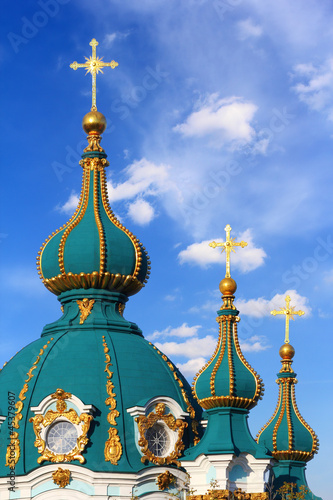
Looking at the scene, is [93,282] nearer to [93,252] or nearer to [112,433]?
[93,252]

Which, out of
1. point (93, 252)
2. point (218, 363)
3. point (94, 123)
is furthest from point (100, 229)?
point (218, 363)

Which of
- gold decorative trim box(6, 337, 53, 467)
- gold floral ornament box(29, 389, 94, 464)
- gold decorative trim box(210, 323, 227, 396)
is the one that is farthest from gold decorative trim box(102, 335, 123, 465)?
gold decorative trim box(210, 323, 227, 396)

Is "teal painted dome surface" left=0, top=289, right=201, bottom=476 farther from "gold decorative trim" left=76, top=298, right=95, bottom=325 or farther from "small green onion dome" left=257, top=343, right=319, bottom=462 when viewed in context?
"small green onion dome" left=257, top=343, right=319, bottom=462

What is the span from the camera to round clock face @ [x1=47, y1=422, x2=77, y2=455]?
3522 cm

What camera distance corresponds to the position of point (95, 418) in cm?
3544

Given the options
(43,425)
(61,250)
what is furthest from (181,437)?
(61,250)

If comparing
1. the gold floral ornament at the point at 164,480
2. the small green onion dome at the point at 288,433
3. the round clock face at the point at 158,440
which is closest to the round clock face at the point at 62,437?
the round clock face at the point at 158,440

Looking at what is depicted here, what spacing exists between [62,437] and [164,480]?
3166 mm

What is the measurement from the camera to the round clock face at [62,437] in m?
35.2

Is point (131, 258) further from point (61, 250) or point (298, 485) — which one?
point (298, 485)

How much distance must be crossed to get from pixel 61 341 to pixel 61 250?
312 cm

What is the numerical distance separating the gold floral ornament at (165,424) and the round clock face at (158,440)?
15 cm

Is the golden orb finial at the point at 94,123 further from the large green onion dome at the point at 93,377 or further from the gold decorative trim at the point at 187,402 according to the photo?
the gold decorative trim at the point at 187,402

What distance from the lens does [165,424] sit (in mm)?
36188
